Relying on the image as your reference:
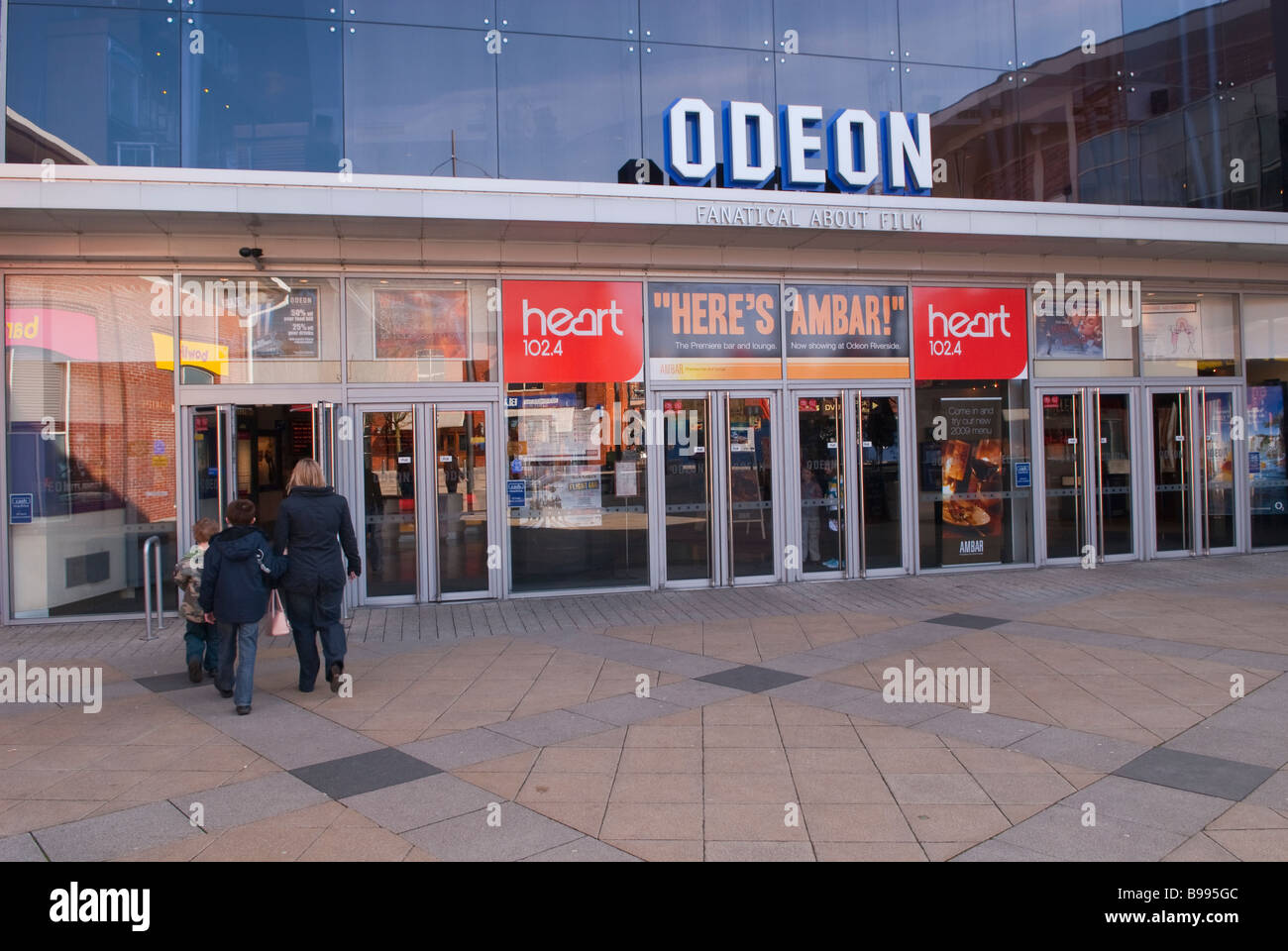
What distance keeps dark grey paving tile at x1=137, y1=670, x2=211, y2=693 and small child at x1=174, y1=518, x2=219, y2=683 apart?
0.06 metres

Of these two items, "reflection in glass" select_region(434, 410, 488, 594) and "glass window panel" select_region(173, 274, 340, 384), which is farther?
"reflection in glass" select_region(434, 410, 488, 594)

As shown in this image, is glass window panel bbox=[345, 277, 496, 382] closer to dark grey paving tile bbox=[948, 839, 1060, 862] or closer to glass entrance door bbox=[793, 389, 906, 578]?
glass entrance door bbox=[793, 389, 906, 578]

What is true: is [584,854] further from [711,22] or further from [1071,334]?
[1071,334]

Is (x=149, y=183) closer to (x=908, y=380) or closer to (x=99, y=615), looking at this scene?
(x=99, y=615)

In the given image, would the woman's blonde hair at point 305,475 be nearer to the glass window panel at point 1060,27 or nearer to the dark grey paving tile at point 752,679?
the dark grey paving tile at point 752,679

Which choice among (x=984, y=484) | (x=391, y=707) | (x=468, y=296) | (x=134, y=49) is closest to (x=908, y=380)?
(x=984, y=484)

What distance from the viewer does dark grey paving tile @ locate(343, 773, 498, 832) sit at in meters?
4.80

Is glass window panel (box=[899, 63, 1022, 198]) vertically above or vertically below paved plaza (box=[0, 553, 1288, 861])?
above

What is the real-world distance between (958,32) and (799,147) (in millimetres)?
3143

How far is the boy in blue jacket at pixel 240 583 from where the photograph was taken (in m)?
6.94

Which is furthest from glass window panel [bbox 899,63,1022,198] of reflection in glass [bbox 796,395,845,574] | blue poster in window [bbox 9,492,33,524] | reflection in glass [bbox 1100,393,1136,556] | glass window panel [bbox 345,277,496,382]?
blue poster in window [bbox 9,492,33,524]

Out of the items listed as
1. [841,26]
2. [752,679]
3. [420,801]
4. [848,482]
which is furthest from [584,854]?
[841,26]

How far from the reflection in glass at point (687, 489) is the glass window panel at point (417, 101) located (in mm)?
3776
